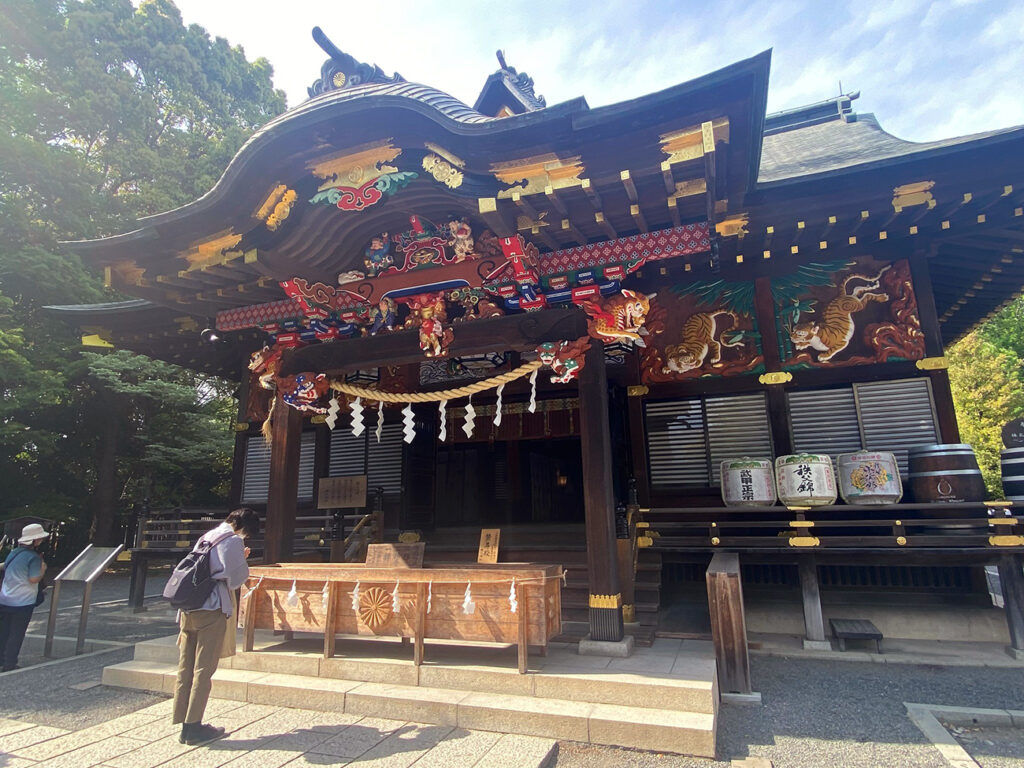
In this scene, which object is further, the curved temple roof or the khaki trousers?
the curved temple roof

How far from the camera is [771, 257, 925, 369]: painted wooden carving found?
6637 mm

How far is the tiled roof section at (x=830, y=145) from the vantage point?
569cm

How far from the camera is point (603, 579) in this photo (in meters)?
4.94

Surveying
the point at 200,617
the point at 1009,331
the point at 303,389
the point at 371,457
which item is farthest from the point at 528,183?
the point at 1009,331

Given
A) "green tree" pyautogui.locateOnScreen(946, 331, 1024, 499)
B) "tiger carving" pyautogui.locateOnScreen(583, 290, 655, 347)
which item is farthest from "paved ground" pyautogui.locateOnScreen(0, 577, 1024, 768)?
"green tree" pyautogui.locateOnScreen(946, 331, 1024, 499)

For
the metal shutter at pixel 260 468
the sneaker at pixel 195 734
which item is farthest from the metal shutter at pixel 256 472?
the sneaker at pixel 195 734

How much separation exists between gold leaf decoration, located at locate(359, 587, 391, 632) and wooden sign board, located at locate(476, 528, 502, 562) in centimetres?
116

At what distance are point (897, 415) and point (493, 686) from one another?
5817 mm

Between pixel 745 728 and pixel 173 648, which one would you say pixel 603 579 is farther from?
pixel 173 648

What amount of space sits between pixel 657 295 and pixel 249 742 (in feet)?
22.1

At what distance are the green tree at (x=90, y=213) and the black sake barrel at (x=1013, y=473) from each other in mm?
15239

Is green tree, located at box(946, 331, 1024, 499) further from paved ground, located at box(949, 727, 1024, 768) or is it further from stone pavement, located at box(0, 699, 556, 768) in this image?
stone pavement, located at box(0, 699, 556, 768)

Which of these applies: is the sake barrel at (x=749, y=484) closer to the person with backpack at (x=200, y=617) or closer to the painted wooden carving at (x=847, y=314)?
the painted wooden carving at (x=847, y=314)

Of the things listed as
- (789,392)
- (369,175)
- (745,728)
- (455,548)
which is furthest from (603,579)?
(369,175)
